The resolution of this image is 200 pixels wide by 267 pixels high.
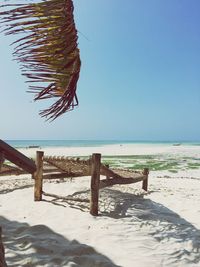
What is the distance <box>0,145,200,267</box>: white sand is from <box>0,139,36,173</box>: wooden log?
1928 millimetres

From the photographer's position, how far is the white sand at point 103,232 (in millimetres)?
3822

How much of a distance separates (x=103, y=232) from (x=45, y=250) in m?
1.18

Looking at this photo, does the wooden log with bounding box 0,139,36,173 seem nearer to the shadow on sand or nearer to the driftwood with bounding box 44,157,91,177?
the shadow on sand

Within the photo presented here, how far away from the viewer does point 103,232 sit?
4.85 metres

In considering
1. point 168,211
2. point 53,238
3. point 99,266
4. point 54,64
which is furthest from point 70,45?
point 168,211

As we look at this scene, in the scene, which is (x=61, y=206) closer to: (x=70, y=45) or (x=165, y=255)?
(x=165, y=255)

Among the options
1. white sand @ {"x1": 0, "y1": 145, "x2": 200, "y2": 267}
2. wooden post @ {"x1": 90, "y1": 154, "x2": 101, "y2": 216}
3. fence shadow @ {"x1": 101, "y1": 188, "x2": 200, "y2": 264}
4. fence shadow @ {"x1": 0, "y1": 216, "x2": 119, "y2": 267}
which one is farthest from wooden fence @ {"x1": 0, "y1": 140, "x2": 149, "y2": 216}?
fence shadow @ {"x1": 0, "y1": 216, "x2": 119, "y2": 267}

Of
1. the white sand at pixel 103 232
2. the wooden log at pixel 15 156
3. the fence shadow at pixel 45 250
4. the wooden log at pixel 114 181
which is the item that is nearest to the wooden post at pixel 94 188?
the white sand at pixel 103 232

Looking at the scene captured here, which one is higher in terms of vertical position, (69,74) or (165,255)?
(69,74)

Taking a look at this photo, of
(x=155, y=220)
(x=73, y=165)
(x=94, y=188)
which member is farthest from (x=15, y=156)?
(x=73, y=165)

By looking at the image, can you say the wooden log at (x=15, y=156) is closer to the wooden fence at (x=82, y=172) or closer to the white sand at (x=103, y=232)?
the white sand at (x=103, y=232)

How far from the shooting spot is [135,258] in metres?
3.90

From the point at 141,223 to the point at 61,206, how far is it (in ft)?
6.41

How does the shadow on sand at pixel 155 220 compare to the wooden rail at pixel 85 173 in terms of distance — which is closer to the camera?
the shadow on sand at pixel 155 220
